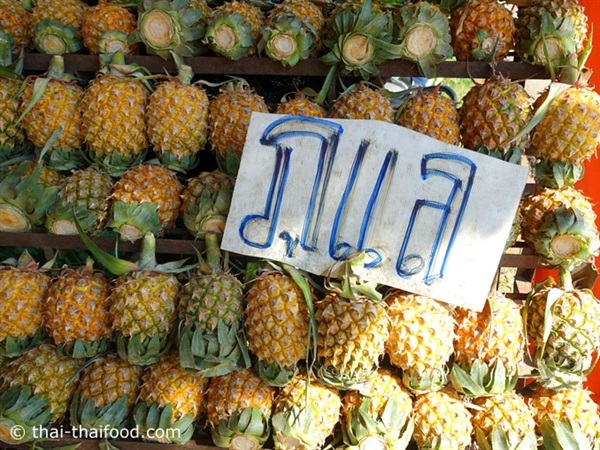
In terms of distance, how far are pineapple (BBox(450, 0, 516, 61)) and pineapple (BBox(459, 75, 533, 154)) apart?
9cm

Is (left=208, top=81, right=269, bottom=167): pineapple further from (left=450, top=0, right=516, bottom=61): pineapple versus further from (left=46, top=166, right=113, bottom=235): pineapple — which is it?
(left=450, top=0, right=516, bottom=61): pineapple

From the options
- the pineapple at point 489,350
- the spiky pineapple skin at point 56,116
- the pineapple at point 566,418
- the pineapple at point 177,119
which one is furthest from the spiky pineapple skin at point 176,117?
the pineapple at point 566,418

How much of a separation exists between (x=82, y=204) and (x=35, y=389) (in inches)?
23.4

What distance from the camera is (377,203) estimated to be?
4.97 feet

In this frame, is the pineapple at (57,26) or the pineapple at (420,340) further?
the pineapple at (57,26)

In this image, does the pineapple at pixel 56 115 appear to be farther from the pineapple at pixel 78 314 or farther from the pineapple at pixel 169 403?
the pineapple at pixel 169 403

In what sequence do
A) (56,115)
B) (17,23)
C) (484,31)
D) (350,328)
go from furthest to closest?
(17,23) → (56,115) → (484,31) → (350,328)

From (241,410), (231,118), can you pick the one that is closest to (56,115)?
(231,118)

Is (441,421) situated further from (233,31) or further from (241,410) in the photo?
(233,31)

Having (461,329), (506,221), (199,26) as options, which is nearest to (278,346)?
(461,329)

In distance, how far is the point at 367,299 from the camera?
150cm

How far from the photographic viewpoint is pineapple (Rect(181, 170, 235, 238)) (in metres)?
1.58

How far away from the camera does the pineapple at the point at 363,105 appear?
1.56m

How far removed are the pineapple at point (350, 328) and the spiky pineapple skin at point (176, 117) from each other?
62 cm
